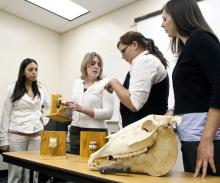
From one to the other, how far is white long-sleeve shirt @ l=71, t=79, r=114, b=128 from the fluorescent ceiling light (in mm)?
1977

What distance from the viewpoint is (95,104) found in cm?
182

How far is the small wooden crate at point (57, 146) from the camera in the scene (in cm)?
147

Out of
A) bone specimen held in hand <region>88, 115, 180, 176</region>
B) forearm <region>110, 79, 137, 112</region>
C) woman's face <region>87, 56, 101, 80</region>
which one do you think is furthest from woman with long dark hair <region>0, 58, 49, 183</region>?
bone specimen held in hand <region>88, 115, 180, 176</region>

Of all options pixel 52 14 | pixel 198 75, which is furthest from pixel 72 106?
pixel 52 14

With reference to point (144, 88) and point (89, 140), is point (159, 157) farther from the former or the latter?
point (89, 140)

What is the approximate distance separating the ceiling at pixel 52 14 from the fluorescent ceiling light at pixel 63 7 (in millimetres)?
67

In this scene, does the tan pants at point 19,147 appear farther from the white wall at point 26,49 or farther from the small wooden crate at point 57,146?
the white wall at point 26,49

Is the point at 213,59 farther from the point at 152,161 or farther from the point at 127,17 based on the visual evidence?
the point at 127,17

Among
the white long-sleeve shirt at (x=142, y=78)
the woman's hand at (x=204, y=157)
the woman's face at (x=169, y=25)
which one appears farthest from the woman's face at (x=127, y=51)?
the woman's hand at (x=204, y=157)

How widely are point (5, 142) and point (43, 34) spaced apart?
7.75 ft

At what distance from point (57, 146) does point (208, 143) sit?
855 mm

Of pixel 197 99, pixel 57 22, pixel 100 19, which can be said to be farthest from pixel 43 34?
pixel 197 99

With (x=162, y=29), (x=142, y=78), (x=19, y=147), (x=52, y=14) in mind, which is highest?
(x=52, y=14)

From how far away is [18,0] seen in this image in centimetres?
342
